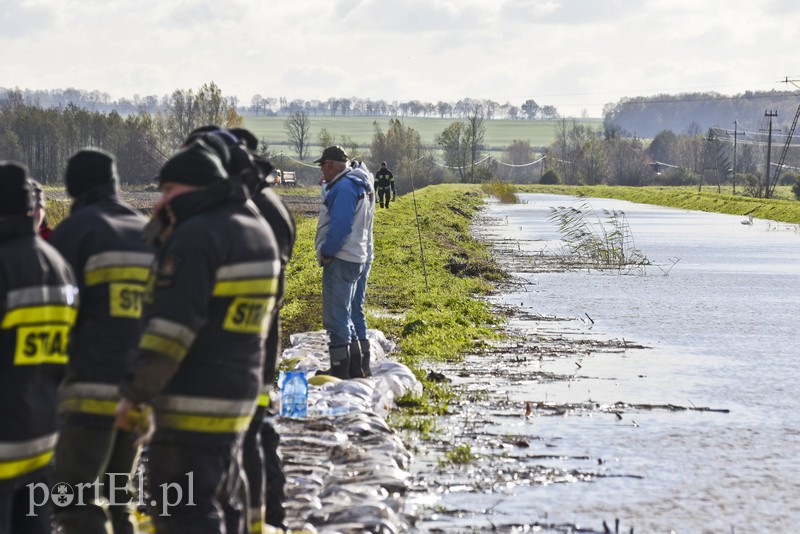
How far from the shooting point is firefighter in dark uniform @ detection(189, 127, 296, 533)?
19.9ft

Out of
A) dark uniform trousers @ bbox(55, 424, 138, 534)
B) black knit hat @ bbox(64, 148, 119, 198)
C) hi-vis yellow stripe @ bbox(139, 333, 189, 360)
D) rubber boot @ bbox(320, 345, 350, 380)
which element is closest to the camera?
hi-vis yellow stripe @ bbox(139, 333, 189, 360)

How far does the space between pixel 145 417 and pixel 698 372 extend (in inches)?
407

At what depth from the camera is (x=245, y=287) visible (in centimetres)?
517

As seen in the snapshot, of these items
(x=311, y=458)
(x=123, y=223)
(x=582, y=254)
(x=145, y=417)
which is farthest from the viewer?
(x=582, y=254)

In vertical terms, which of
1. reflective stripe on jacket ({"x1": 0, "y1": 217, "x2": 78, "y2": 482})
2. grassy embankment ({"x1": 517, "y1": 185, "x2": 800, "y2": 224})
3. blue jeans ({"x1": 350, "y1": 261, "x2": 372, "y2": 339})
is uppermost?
reflective stripe on jacket ({"x1": 0, "y1": 217, "x2": 78, "y2": 482})

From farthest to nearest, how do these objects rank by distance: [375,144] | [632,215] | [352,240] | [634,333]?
1. [375,144]
2. [632,215]
3. [634,333]
4. [352,240]

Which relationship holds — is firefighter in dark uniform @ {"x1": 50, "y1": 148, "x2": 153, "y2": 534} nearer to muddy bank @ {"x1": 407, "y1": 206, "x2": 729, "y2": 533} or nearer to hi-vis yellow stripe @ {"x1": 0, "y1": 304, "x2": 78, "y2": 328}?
hi-vis yellow stripe @ {"x1": 0, "y1": 304, "x2": 78, "y2": 328}

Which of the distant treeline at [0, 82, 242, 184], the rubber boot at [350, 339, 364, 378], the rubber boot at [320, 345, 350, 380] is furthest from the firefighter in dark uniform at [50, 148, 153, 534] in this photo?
the distant treeline at [0, 82, 242, 184]

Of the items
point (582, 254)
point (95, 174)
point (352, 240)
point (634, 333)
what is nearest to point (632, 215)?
point (582, 254)

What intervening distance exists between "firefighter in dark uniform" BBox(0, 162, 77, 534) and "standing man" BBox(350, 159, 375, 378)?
20.1ft

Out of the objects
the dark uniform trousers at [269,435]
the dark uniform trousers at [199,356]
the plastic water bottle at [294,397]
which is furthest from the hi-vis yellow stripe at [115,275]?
the plastic water bottle at [294,397]

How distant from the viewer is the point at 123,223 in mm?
5898

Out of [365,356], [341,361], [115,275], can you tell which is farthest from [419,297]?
[115,275]

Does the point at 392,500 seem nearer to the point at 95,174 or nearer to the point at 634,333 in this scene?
the point at 95,174
